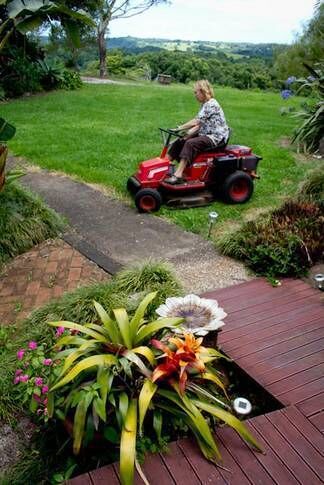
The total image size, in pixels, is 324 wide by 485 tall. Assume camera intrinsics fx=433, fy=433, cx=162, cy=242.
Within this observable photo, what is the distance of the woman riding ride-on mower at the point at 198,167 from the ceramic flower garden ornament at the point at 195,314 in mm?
2955

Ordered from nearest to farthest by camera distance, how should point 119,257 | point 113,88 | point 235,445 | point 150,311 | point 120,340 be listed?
point 235,445 → point 120,340 → point 150,311 → point 119,257 → point 113,88

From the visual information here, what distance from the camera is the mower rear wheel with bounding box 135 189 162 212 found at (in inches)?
212

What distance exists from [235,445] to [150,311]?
131cm

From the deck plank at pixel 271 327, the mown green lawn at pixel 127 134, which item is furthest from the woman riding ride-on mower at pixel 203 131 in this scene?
the deck plank at pixel 271 327

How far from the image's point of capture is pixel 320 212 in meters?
4.78

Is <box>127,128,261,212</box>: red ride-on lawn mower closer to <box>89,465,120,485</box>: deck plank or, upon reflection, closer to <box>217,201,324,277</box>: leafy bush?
<box>217,201,324,277</box>: leafy bush

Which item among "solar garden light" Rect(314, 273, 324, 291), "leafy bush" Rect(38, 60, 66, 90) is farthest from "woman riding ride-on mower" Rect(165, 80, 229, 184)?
"leafy bush" Rect(38, 60, 66, 90)

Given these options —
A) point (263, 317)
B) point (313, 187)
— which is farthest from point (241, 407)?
point (313, 187)

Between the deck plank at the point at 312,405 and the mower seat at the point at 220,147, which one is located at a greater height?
the mower seat at the point at 220,147

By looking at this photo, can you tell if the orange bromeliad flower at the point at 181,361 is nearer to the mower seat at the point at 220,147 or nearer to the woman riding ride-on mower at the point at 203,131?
the woman riding ride-on mower at the point at 203,131

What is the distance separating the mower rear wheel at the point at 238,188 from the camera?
5.64m

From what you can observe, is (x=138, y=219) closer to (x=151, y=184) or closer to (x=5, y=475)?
(x=151, y=184)

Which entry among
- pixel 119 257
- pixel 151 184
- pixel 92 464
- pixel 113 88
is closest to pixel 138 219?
pixel 151 184

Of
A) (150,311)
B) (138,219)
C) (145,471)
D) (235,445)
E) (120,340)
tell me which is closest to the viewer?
(145,471)
